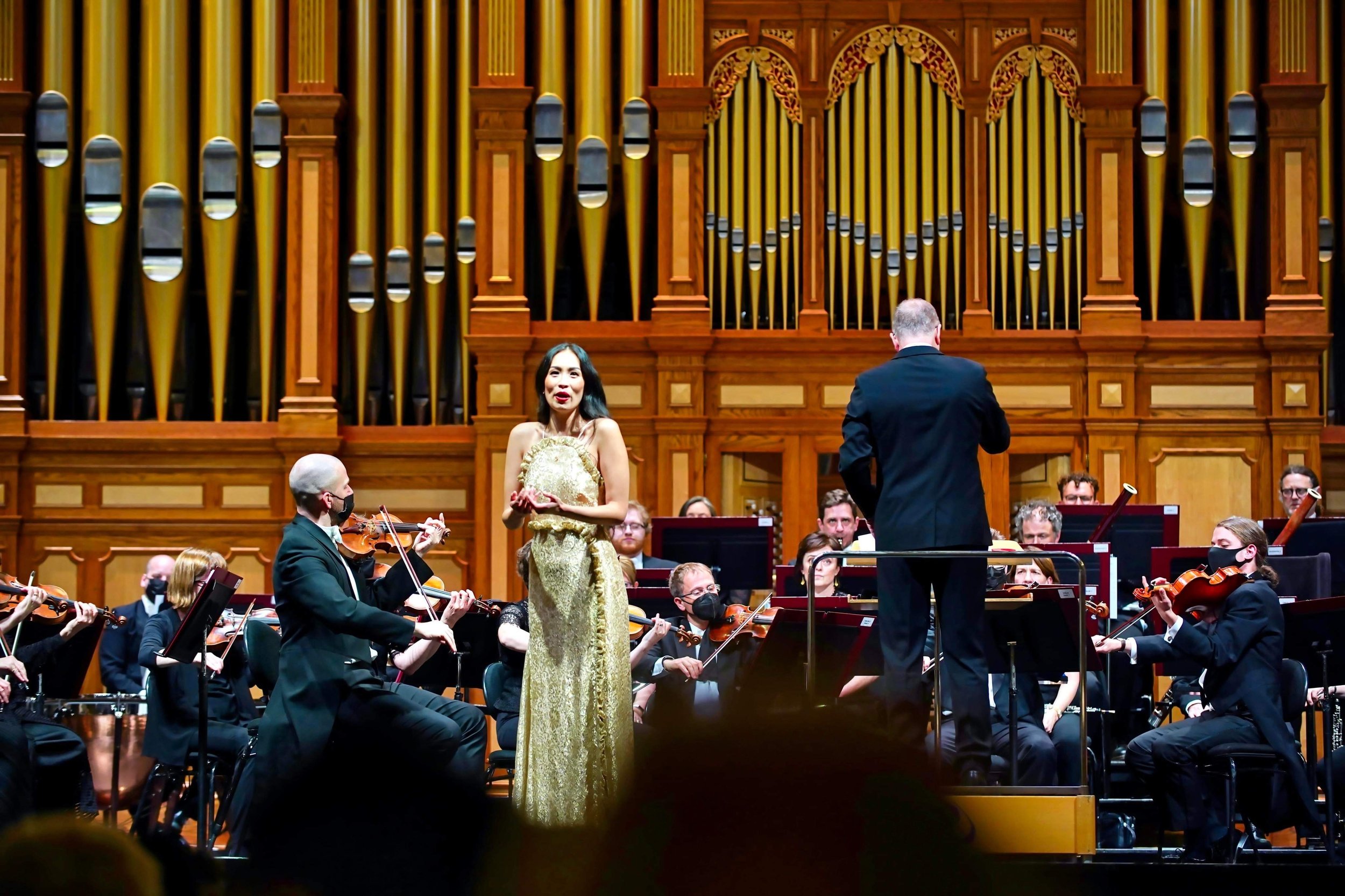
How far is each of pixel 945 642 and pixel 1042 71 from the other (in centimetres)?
526

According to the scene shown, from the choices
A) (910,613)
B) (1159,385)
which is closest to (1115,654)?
(910,613)

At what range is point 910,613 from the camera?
433cm

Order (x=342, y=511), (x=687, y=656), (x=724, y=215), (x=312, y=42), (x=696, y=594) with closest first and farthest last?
(x=342, y=511), (x=696, y=594), (x=687, y=656), (x=724, y=215), (x=312, y=42)

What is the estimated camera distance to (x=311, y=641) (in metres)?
4.40

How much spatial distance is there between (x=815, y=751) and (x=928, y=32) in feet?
26.5

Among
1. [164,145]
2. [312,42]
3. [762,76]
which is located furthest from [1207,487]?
[164,145]

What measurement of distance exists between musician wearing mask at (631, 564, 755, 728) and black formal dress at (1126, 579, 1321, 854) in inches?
57.0

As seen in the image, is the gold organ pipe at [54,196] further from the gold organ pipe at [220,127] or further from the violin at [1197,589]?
the violin at [1197,589]

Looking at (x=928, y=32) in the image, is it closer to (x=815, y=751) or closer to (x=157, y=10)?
(x=157, y=10)

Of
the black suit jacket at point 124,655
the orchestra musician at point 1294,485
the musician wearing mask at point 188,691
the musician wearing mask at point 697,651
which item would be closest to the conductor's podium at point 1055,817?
the musician wearing mask at point 697,651

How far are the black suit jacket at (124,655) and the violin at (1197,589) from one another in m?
4.26

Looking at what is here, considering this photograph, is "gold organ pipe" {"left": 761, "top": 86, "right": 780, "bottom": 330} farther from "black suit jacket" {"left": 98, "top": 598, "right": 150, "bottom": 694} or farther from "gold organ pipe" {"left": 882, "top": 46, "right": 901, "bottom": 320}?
"black suit jacket" {"left": 98, "top": 598, "right": 150, "bottom": 694}

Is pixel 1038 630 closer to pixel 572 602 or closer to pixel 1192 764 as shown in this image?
pixel 1192 764

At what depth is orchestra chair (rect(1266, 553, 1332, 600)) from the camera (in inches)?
236
